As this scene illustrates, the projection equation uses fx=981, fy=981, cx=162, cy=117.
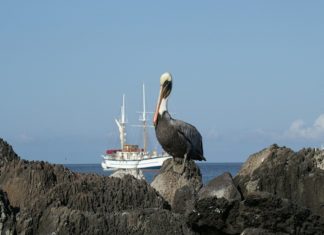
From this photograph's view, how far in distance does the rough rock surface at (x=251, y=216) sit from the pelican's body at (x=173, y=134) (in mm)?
4863

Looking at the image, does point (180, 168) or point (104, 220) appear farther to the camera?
point (180, 168)

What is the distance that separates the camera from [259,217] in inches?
431

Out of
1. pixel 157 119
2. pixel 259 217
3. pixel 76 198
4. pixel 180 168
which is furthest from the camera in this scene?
pixel 157 119

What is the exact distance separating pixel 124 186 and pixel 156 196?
428mm

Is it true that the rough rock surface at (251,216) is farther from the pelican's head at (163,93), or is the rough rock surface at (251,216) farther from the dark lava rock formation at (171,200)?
the pelican's head at (163,93)

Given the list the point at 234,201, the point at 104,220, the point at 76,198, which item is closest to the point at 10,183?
the point at 76,198

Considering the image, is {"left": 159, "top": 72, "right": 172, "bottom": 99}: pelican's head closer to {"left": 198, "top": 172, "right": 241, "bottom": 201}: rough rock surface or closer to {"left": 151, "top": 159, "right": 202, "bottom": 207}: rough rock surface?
{"left": 151, "top": 159, "right": 202, "bottom": 207}: rough rock surface

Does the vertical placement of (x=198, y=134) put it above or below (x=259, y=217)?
above

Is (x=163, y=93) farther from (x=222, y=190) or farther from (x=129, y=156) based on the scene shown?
(x=129, y=156)

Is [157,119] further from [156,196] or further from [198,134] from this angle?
[156,196]

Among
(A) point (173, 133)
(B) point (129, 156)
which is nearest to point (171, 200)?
(A) point (173, 133)

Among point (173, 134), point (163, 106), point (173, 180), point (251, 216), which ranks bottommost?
point (251, 216)

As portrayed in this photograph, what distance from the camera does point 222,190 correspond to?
12148 mm

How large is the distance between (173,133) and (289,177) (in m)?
3.60
